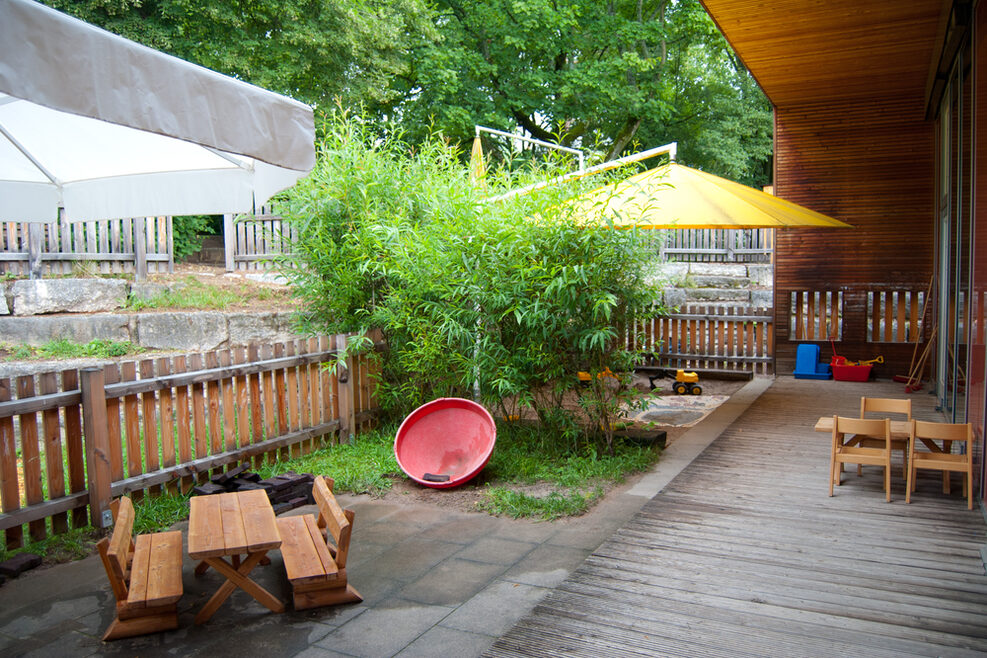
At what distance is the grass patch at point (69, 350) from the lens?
820cm

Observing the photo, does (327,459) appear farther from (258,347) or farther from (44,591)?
(44,591)

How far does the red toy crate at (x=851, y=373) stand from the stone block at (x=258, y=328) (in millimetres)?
7231

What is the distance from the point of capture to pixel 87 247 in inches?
388

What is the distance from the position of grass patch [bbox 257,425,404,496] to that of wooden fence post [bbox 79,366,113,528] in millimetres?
1303

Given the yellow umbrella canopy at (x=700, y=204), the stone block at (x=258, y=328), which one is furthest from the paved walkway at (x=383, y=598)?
the stone block at (x=258, y=328)

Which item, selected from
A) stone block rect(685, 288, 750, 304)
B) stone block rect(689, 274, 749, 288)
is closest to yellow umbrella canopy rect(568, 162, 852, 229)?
stone block rect(685, 288, 750, 304)

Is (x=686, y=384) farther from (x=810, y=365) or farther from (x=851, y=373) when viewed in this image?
(x=851, y=373)

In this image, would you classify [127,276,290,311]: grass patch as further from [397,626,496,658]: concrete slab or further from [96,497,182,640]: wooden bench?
[397,626,496,658]: concrete slab

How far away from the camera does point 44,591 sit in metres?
3.61

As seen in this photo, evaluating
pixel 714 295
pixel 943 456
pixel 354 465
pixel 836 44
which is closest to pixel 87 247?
pixel 354 465

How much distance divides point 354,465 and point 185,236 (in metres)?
8.69

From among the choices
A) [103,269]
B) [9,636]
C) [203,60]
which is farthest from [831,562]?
[203,60]

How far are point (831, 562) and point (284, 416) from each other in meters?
4.09

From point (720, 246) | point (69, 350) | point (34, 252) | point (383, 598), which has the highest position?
point (720, 246)
